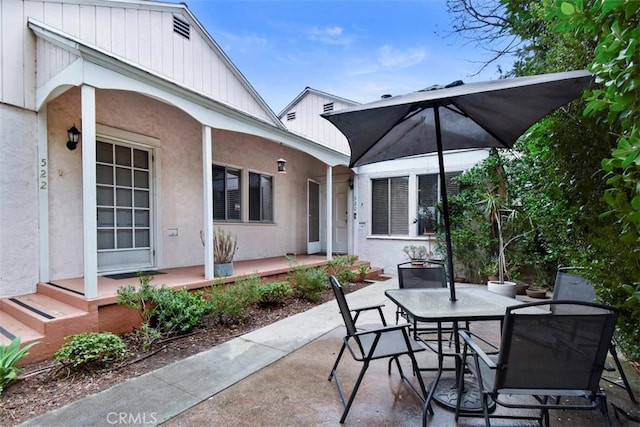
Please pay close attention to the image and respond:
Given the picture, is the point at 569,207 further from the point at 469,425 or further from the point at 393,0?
the point at 393,0

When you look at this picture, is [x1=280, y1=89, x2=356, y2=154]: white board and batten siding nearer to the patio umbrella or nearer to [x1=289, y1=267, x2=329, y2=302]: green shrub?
[x1=289, y1=267, x2=329, y2=302]: green shrub

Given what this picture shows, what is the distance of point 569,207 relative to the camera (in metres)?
2.73

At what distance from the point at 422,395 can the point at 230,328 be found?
2593 millimetres

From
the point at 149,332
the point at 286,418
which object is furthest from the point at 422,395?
the point at 149,332

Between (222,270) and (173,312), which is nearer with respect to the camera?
(173,312)

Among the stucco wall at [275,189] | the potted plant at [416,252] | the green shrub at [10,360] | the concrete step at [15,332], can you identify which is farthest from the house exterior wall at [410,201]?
the green shrub at [10,360]

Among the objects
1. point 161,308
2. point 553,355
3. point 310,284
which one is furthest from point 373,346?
point 310,284

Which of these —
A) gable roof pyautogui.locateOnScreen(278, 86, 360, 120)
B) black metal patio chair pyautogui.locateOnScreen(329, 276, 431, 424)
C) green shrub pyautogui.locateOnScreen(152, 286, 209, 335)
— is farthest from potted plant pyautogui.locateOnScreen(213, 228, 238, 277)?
gable roof pyautogui.locateOnScreen(278, 86, 360, 120)

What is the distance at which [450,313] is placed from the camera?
2.25m

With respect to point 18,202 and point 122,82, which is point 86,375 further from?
point 122,82

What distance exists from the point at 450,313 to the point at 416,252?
5747mm

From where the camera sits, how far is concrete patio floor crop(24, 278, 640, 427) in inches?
86.7

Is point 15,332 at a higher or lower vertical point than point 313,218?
lower

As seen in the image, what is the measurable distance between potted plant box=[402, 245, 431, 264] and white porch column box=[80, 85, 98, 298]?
251 inches
